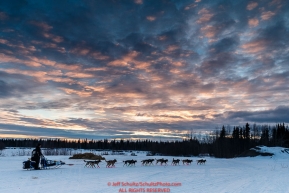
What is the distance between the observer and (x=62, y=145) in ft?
471

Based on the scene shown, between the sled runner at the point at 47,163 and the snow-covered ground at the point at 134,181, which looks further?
the sled runner at the point at 47,163

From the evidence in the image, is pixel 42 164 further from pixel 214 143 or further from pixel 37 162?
pixel 214 143

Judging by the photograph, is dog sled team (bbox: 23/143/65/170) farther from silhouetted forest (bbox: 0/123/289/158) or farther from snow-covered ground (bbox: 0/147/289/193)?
silhouetted forest (bbox: 0/123/289/158)

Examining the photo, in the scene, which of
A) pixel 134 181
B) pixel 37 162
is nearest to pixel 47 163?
pixel 37 162

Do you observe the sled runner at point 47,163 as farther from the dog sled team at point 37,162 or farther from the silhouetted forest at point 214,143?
the silhouetted forest at point 214,143

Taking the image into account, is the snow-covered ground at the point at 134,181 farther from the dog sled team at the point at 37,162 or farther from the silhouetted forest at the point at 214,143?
the silhouetted forest at the point at 214,143

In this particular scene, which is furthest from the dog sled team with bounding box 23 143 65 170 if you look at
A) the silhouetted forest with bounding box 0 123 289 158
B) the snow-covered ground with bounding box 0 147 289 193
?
the silhouetted forest with bounding box 0 123 289 158

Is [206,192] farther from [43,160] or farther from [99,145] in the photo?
[99,145]

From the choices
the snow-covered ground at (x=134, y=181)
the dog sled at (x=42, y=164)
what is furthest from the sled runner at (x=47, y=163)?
the snow-covered ground at (x=134, y=181)

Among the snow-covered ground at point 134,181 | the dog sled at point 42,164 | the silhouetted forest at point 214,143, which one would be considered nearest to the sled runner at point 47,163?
the dog sled at point 42,164

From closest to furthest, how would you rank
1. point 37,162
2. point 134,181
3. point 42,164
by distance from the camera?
point 134,181 → point 37,162 → point 42,164

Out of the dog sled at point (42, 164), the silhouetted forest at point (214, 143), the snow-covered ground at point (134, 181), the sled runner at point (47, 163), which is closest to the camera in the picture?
the snow-covered ground at point (134, 181)

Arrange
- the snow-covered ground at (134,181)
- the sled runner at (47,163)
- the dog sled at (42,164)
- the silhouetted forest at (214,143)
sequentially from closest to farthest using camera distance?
the snow-covered ground at (134,181), the dog sled at (42,164), the sled runner at (47,163), the silhouetted forest at (214,143)

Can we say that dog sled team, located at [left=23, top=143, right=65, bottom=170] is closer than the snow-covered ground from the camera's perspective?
No
